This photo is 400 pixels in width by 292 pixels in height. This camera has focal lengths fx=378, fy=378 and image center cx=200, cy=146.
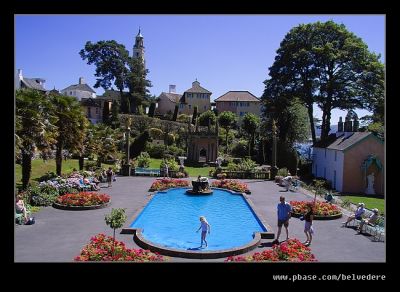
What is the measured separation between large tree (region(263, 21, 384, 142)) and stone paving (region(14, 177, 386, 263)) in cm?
2333

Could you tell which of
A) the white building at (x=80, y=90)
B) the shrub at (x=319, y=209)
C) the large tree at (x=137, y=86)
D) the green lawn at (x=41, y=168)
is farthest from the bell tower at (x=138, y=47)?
the shrub at (x=319, y=209)

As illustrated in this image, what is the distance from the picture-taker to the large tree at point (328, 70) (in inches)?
1599

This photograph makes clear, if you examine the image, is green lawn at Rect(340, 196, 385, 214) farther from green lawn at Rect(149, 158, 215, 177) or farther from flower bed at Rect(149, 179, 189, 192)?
green lawn at Rect(149, 158, 215, 177)

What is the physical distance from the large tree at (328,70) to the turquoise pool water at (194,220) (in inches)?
812

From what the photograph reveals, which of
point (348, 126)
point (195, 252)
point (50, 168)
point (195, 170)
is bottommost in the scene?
point (195, 252)

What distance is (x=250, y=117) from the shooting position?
56.4m

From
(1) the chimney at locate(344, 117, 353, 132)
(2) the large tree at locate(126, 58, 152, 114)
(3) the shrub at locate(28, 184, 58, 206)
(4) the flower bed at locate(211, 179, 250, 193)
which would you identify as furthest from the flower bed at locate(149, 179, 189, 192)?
(2) the large tree at locate(126, 58, 152, 114)

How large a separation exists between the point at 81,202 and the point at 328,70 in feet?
107

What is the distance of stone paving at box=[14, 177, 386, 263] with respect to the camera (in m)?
12.2

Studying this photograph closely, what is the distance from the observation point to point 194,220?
19.5m

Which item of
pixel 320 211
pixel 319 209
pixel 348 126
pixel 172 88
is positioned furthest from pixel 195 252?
pixel 172 88

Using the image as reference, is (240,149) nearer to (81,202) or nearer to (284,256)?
(81,202)
